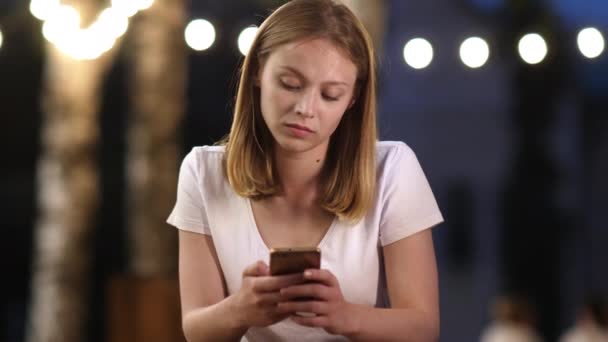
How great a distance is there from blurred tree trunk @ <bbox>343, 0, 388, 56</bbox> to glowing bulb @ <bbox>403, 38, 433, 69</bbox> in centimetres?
85

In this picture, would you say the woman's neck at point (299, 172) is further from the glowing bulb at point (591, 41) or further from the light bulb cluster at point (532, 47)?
the glowing bulb at point (591, 41)

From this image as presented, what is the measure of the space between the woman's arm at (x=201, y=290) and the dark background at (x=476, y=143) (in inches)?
342

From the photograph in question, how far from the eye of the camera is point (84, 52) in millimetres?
4883

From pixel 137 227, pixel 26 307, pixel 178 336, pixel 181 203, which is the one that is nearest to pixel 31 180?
pixel 26 307

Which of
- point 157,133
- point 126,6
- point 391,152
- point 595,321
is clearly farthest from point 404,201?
point 595,321

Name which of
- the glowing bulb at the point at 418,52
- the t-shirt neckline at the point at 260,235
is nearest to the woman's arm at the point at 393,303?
the t-shirt neckline at the point at 260,235

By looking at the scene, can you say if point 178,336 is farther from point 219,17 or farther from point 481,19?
point 481,19

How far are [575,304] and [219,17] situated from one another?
516cm

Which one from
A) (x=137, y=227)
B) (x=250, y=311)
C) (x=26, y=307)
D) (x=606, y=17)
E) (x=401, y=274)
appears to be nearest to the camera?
(x=250, y=311)

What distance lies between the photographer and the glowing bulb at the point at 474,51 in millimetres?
5676

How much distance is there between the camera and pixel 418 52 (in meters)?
5.50

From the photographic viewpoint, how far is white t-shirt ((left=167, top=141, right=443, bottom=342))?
2025mm

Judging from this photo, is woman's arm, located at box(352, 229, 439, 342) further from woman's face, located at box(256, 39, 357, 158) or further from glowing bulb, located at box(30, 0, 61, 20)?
glowing bulb, located at box(30, 0, 61, 20)

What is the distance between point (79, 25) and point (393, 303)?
3.05 meters
